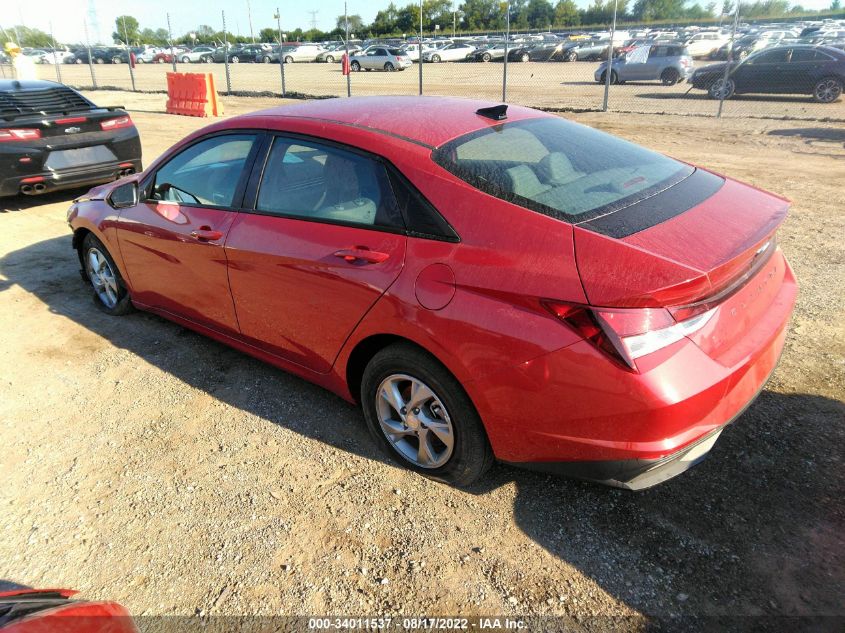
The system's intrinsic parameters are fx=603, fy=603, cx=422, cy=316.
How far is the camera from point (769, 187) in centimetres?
782

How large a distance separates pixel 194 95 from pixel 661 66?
1582cm

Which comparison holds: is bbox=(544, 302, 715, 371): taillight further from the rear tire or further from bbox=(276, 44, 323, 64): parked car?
bbox=(276, 44, 323, 64): parked car

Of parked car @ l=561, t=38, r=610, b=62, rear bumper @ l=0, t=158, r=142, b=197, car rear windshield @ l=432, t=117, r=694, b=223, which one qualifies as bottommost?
rear bumper @ l=0, t=158, r=142, b=197

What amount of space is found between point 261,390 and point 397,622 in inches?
74.9

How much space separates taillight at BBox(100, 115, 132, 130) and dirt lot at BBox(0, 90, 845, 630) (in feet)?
15.7

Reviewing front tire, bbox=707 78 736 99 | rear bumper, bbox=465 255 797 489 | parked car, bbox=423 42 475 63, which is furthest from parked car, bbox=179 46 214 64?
rear bumper, bbox=465 255 797 489

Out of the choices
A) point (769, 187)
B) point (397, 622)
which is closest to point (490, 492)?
point (397, 622)

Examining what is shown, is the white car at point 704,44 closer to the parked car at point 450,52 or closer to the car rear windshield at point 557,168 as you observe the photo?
the parked car at point 450,52

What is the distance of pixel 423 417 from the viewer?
9.14 ft

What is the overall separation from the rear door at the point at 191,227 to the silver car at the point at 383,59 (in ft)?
110

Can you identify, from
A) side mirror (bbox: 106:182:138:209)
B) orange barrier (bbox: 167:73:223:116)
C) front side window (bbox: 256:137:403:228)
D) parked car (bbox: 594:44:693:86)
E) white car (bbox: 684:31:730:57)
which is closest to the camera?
front side window (bbox: 256:137:403:228)

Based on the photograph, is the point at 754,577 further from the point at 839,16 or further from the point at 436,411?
the point at 839,16

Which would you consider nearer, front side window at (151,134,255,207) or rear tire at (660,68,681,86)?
front side window at (151,134,255,207)

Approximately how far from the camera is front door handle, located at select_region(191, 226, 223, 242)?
11.4 ft
